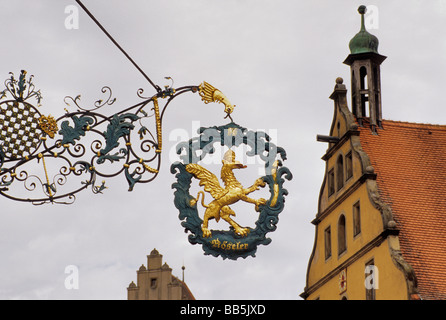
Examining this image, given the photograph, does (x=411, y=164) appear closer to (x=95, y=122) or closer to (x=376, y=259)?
(x=376, y=259)

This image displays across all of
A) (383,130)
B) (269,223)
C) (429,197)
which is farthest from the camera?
(383,130)

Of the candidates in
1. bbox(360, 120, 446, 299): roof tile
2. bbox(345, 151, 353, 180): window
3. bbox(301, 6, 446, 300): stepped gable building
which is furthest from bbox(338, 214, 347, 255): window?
bbox(360, 120, 446, 299): roof tile

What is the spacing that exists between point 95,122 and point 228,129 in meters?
1.64

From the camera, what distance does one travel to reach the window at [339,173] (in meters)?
35.6

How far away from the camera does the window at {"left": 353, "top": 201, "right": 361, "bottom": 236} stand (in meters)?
33.8

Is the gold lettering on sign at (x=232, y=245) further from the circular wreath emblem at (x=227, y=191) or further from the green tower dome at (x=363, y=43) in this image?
the green tower dome at (x=363, y=43)

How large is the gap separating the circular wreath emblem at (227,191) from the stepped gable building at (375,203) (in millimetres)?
16539

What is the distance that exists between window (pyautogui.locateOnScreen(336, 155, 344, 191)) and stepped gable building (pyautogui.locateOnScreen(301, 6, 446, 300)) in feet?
0.09

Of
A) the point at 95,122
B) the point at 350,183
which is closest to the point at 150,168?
the point at 95,122

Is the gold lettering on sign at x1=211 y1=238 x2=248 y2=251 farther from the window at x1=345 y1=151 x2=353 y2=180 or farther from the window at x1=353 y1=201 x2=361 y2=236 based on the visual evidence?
the window at x1=345 y1=151 x2=353 y2=180

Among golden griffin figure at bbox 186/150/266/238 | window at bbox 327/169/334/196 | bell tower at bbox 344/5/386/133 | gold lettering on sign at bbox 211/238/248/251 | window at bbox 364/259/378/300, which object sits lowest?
→ gold lettering on sign at bbox 211/238/248/251

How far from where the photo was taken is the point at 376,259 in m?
31.8

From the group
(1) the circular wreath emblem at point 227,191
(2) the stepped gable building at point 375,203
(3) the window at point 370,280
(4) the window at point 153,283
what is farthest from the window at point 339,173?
(1) the circular wreath emblem at point 227,191

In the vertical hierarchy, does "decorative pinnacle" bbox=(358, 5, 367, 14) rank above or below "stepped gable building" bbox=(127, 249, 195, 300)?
above
